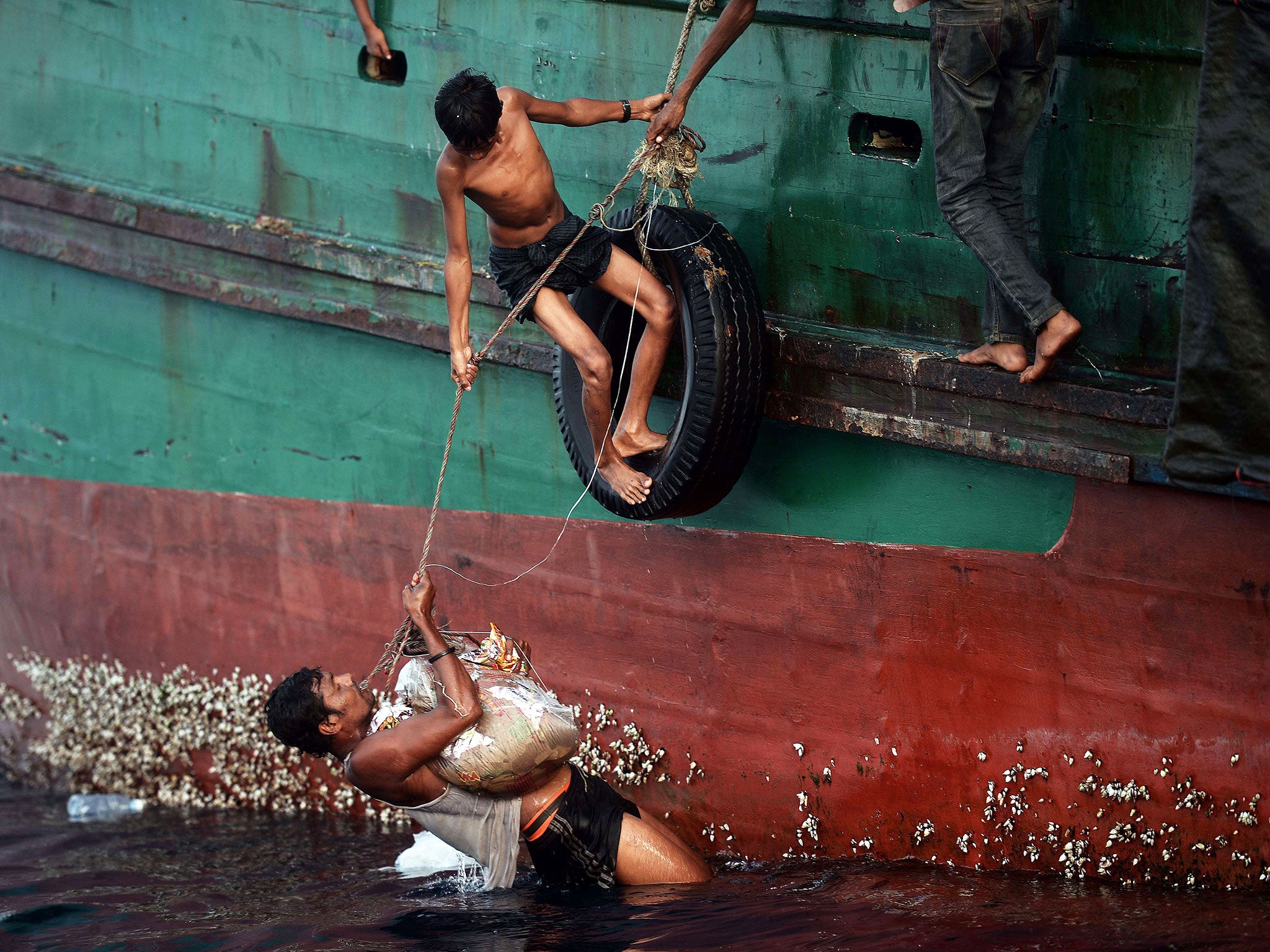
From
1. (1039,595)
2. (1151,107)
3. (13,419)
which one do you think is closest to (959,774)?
(1039,595)

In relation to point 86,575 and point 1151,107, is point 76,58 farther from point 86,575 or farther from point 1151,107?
point 1151,107

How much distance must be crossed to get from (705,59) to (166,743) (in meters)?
3.71

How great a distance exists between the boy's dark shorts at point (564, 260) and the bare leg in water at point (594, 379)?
48mm

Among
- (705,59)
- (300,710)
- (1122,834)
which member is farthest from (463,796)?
(705,59)

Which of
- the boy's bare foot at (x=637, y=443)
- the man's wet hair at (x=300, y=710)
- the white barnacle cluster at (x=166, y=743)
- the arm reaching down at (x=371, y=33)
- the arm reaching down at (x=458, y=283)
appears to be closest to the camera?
the man's wet hair at (x=300, y=710)

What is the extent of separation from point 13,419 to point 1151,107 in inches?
187

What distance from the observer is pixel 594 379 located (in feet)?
13.4

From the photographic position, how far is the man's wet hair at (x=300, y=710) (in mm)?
3943

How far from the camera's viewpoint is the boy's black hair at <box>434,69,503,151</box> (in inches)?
152

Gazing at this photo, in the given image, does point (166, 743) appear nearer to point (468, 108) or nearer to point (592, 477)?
point (592, 477)

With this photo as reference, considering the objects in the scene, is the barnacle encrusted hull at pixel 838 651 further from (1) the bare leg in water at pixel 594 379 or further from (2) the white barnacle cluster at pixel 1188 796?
(1) the bare leg in water at pixel 594 379

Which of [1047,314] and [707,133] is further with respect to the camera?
[707,133]

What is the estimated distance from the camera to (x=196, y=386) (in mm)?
5434

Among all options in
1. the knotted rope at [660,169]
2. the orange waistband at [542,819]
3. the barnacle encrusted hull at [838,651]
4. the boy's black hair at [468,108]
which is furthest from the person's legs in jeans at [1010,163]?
the orange waistband at [542,819]
